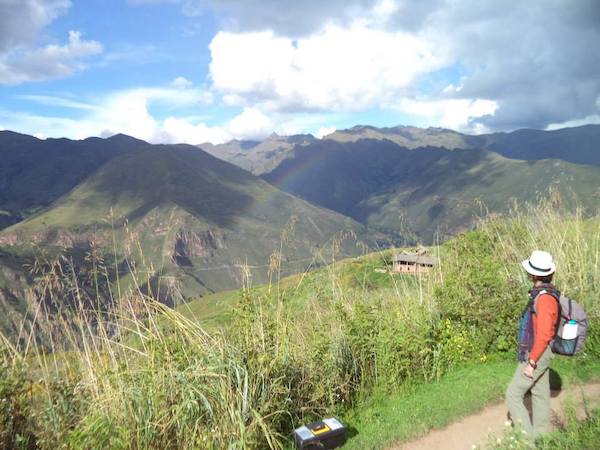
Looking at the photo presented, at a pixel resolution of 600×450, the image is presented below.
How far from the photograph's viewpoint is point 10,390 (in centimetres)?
557

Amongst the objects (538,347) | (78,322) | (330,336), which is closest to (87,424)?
(78,322)

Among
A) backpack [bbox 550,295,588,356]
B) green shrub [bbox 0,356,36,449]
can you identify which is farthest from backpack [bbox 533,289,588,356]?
green shrub [bbox 0,356,36,449]

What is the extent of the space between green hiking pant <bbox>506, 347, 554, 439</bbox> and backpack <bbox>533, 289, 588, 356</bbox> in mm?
215

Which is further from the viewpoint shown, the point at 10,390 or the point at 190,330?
the point at 190,330

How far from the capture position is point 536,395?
6.01 meters

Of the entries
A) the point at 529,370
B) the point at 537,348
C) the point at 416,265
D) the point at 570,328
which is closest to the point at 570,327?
the point at 570,328

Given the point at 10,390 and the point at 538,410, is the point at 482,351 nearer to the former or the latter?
the point at 538,410

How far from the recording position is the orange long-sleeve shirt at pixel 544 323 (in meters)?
5.72

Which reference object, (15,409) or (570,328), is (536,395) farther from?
(15,409)

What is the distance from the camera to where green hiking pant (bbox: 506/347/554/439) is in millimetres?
5902

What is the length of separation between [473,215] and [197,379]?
11.2 metres

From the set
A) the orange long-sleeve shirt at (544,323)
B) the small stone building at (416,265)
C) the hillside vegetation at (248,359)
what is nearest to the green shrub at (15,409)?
the hillside vegetation at (248,359)

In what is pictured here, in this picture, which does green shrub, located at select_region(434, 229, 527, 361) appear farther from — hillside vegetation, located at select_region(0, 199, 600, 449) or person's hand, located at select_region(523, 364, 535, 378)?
person's hand, located at select_region(523, 364, 535, 378)

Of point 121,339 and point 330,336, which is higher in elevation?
point 121,339
